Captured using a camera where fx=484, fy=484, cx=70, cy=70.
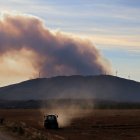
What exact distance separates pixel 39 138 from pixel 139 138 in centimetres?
1078

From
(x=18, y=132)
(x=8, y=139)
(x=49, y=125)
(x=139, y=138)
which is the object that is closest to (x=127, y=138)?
(x=139, y=138)

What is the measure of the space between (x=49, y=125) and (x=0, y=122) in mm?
25295

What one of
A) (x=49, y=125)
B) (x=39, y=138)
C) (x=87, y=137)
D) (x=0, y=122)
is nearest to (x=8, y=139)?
(x=39, y=138)

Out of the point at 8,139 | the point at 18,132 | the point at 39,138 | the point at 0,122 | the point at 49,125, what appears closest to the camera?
the point at 39,138

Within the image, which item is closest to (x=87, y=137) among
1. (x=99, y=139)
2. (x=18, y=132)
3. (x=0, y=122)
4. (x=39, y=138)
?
(x=99, y=139)

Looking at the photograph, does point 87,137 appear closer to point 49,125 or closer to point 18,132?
point 18,132

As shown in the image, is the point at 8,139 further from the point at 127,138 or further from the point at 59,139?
the point at 127,138

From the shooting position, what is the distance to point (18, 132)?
6362cm

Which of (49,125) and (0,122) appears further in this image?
(0,122)

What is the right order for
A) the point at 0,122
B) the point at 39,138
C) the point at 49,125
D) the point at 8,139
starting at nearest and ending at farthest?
the point at 39,138, the point at 8,139, the point at 49,125, the point at 0,122

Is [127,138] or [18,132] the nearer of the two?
[127,138]

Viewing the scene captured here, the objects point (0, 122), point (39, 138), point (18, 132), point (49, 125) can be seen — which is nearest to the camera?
point (39, 138)

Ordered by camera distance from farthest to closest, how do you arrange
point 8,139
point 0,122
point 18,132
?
point 0,122
point 18,132
point 8,139

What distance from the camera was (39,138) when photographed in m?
48.5
